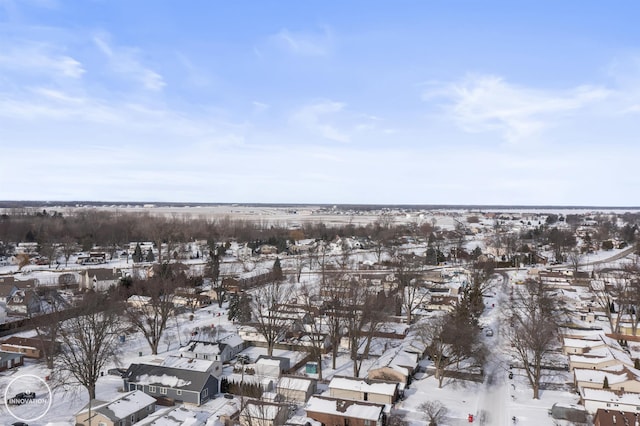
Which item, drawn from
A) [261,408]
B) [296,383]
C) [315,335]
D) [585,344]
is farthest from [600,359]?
[261,408]

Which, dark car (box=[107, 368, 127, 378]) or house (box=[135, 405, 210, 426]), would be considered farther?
dark car (box=[107, 368, 127, 378])

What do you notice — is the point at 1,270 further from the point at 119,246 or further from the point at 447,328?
the point at 447,328

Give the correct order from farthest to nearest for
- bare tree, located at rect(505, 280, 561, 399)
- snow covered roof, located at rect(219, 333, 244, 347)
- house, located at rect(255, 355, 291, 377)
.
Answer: snow covered roof, located at rect(219, 333, 244, 347)
house, located at rect(255, 355, 291, 377)
bare tree, located at rect(505, 280, 561, 399)

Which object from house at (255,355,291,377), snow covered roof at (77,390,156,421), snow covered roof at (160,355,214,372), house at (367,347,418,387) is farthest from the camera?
house at (255,355,291,377)

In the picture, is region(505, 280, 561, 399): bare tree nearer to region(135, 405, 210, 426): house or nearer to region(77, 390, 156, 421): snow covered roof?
region(135, 405, 210, 426): house

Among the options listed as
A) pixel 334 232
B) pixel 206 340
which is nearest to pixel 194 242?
pixel 334 232

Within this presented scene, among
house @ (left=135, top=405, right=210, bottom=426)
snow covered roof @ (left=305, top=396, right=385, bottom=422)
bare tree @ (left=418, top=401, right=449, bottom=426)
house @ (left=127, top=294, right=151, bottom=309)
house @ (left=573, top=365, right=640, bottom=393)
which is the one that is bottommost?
bare tree @ (left=418, top=401, right=449, bottom=426)

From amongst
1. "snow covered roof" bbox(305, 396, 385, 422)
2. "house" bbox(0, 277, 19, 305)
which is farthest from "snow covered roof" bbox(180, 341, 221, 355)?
"house" bbox(0, 277, 19, 305)

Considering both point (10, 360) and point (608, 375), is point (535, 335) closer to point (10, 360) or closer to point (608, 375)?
point (608, 375)
